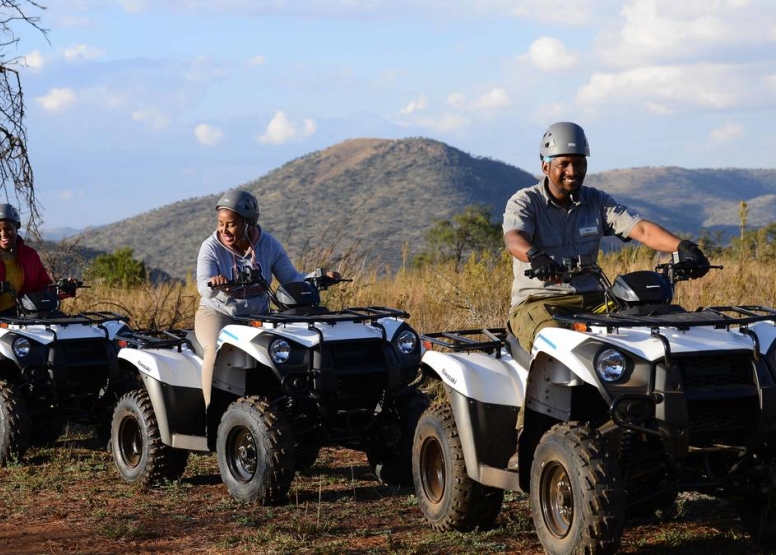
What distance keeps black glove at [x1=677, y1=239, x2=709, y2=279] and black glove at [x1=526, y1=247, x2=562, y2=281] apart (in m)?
0.66

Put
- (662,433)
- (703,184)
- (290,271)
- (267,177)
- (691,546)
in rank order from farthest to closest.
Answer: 1. (703,184)
2. (267,177)
3. (290,271)
4. (691,546)
5. (662,433)

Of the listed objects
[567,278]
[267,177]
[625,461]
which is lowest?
[625,461]

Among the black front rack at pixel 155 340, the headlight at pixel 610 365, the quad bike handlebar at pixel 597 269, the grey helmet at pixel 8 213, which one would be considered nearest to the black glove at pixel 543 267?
the quad bike handlebar at pixel 597 269

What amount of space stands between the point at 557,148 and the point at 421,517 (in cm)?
239

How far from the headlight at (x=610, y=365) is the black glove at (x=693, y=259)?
0.85 metres

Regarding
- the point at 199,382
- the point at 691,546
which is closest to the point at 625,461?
the point at 691,546

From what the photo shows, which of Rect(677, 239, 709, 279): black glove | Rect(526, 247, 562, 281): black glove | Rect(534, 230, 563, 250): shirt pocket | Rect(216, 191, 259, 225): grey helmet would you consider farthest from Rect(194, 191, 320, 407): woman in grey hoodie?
Rect(677, 239, 709, 279): black glove

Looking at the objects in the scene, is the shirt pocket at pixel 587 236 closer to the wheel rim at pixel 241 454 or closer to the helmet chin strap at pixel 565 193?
the helmet chin strap at pixel 565 193

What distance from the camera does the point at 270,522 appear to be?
23.9ft

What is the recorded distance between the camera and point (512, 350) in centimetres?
667

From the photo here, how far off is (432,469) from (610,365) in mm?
1854

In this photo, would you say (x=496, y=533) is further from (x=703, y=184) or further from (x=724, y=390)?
(x=703, y=184)

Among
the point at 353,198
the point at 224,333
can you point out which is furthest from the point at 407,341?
the point at 353,198

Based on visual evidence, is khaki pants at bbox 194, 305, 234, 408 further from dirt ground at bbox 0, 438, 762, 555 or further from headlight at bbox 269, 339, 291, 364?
dirt ground at bbox 0, 438, 762, 555
